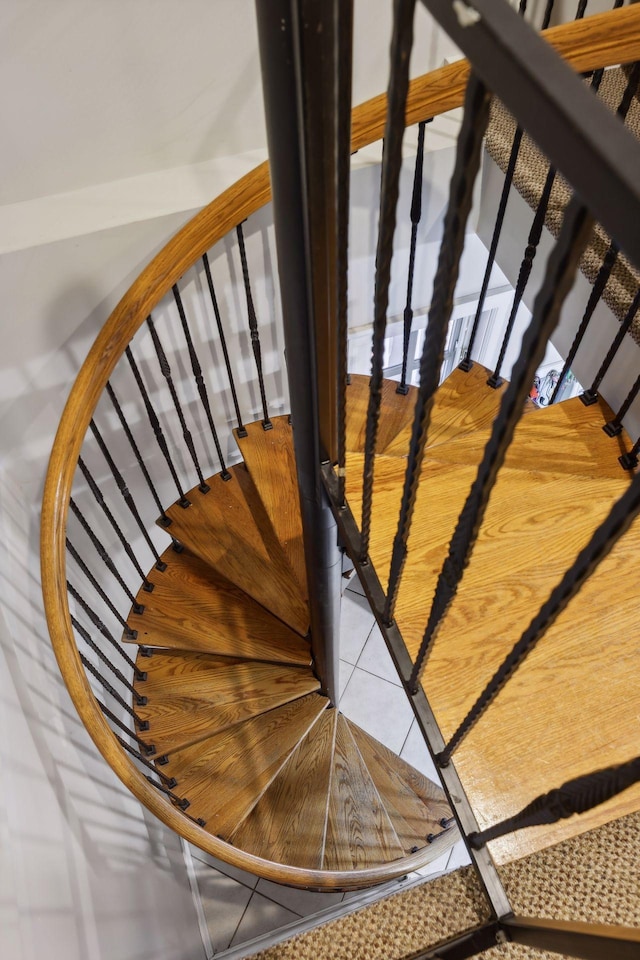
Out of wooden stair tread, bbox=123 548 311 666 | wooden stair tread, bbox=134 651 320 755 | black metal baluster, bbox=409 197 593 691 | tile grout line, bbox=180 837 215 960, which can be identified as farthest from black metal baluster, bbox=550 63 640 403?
tile grout line, bbox=180 837 215 960

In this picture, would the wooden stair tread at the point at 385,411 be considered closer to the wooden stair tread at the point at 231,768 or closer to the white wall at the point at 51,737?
the white wall at the point at 51,737

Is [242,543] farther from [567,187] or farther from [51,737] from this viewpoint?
[567,187]

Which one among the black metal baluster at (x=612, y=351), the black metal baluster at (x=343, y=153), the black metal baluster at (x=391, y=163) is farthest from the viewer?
the black metal baluster at (x=612, y=351)

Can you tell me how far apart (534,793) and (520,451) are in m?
0.78

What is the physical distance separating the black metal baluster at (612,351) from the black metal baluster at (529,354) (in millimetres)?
952

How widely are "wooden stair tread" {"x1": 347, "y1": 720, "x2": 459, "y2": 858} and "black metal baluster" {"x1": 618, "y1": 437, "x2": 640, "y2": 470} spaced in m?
1.77

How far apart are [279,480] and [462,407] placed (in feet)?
2.39

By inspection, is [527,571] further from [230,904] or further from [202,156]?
[230,904]

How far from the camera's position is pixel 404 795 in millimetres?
2816

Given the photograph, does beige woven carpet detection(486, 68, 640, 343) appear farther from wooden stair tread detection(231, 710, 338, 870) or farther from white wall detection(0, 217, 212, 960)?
wooden stair tread detection(231, 710, 338, 870)

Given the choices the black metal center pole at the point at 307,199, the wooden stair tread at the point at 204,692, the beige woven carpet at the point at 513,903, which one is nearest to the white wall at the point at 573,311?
the black metal center pole at the point at 307,199

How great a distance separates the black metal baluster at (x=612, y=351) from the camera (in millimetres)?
1439

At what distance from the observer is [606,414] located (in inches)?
64.6

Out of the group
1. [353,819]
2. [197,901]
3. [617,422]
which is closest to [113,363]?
[617,422]
